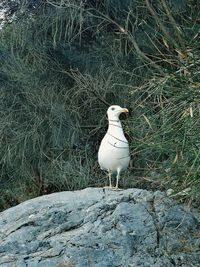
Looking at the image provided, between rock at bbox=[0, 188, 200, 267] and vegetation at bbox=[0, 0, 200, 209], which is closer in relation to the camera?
rock at bbox=[0, 188, 200, 267]

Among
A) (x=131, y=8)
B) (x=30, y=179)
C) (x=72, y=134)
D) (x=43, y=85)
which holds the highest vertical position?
(x=131, y=8)

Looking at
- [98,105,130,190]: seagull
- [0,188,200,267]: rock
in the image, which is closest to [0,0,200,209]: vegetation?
[98,105,130,190]: seagull

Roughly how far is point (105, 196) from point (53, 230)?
464mm

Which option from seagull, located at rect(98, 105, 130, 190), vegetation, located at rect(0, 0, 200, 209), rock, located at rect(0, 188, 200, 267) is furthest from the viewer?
vegetation, located at rect(0, 0, 200, 209)

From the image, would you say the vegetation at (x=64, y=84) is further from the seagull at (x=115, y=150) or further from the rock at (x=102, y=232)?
the rock at (x=102, y=232)

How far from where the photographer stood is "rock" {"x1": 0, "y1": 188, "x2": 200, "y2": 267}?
4047mm

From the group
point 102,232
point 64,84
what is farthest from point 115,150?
point 64,84

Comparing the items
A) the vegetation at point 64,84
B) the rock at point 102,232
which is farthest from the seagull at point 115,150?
the vegetation at point 64,84

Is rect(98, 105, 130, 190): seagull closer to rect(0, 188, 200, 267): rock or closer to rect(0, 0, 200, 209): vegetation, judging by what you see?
rect(0, 188, 200, 267): rock

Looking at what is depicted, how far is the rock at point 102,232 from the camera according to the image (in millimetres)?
4047

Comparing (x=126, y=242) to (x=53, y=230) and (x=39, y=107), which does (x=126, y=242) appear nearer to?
(x=53, y=230)

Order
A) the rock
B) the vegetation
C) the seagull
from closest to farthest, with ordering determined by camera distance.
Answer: the rock < the seagull < the vegetation

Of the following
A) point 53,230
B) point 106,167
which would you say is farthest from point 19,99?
point 53,230

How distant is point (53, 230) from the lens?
168 inches
